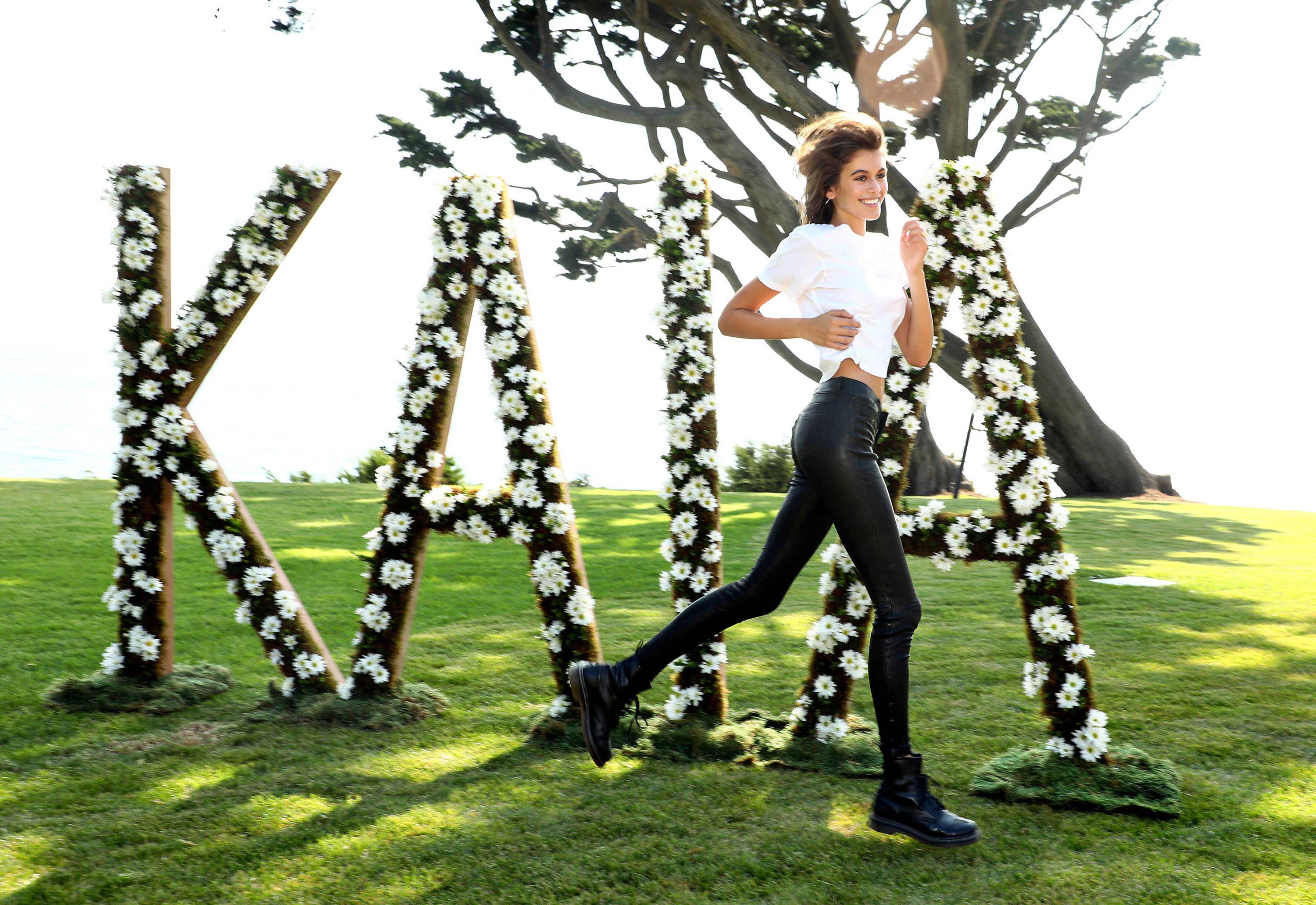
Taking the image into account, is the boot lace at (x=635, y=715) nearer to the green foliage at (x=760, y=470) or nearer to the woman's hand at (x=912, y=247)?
the woman's hand at (x=912, y=247)

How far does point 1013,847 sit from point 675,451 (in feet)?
6.91

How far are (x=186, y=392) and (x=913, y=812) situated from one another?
392cm

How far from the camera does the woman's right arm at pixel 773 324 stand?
3.28 m

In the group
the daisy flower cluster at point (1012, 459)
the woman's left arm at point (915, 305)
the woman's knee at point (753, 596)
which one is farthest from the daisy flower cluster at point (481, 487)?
the woman's left arm at point (915, 305)

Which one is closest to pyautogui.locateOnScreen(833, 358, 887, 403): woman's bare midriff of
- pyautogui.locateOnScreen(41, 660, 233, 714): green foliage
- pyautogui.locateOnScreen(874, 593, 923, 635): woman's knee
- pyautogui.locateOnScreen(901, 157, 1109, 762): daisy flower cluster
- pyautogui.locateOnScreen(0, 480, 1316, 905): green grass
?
pyautogui.locateOnScreen(874, 593, 923, 635): woman's knee

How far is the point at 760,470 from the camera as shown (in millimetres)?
18812

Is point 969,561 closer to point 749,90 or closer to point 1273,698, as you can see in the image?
point 1273,698

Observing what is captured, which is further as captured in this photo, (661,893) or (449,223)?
(449,223)

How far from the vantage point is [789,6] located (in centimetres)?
1567

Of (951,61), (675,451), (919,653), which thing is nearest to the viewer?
(675,451)

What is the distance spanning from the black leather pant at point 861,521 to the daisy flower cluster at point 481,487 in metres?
1.27

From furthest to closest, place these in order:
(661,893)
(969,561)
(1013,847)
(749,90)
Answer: (749,90)
(969,561)
(1013,847)
(661,893)

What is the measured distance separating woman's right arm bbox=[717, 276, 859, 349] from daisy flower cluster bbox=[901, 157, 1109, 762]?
1.03 m

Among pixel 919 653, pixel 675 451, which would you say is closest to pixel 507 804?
pixel 675 451
